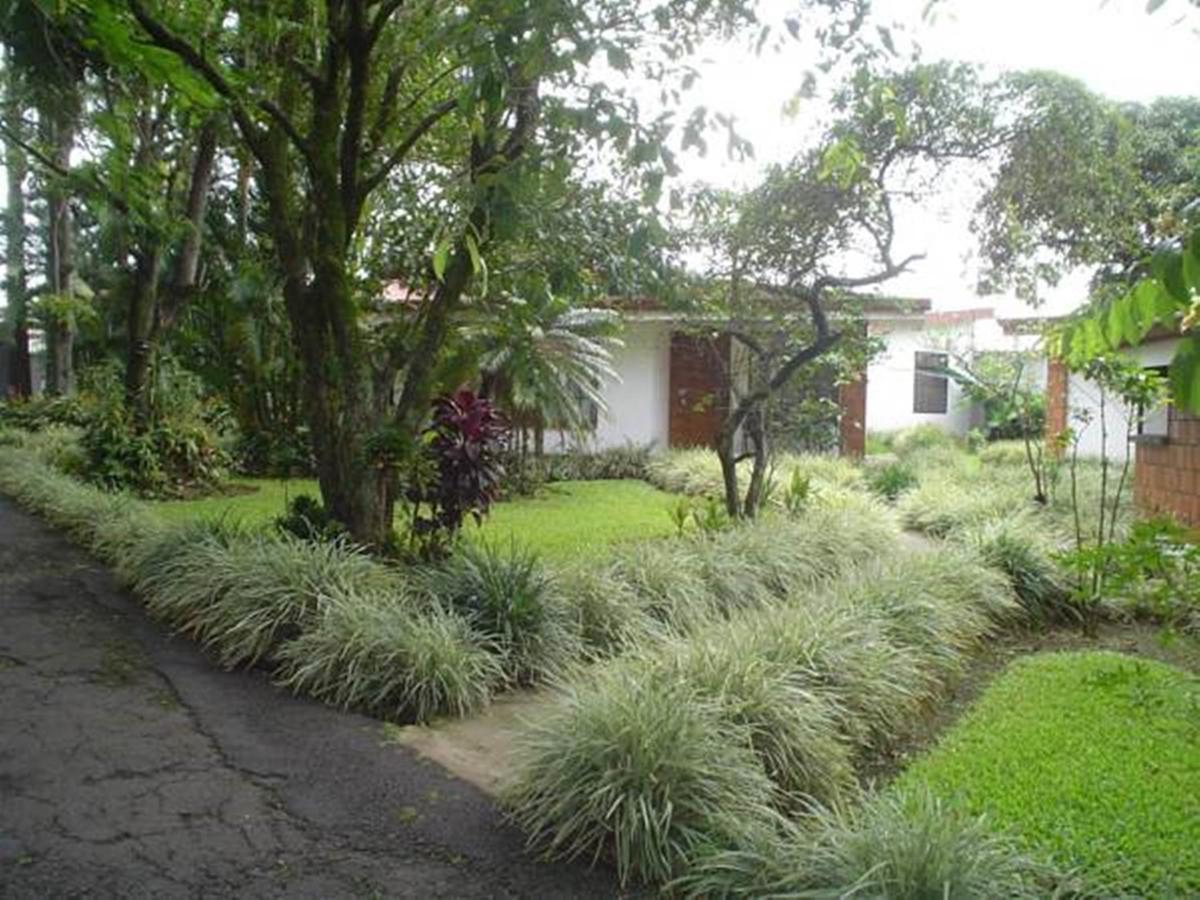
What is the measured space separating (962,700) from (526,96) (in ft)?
13.7

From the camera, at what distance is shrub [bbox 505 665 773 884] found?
10.6ft

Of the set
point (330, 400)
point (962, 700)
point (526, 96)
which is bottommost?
point (962, 700)

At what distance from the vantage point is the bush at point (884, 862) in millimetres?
2740

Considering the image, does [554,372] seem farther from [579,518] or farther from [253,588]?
[253,588]

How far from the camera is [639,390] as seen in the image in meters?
17.1

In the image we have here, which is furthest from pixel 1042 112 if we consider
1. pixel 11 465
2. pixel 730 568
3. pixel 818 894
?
pixel 11 465

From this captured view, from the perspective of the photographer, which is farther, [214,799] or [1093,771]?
[1093,771]

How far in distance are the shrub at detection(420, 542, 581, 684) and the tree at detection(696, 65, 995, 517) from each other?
3.42 meters

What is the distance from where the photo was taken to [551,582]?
19.6 feet

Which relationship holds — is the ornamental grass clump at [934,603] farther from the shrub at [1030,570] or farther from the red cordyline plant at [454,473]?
the red cordyline plant at [454,473]

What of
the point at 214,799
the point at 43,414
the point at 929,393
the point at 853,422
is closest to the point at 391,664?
the point at 214,799

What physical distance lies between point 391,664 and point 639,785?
1.91 m

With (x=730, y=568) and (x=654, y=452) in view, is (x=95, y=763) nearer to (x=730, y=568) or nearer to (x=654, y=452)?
(x=730, y=568)

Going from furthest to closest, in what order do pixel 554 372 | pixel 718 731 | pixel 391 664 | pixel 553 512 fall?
pixel 554 372 < pixel 553 512 < pixel 391 664 < pixel 718 731
